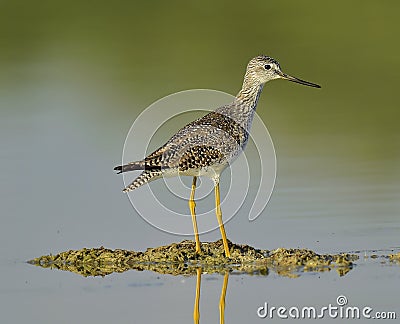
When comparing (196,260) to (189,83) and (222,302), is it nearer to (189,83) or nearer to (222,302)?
(222,302)

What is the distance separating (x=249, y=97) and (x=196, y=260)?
7.55ft

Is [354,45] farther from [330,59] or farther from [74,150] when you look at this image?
[74,150]

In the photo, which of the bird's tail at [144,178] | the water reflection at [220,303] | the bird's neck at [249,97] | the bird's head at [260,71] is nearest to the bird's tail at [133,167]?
the bird's tail at [144,178]

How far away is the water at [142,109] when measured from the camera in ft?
35.4

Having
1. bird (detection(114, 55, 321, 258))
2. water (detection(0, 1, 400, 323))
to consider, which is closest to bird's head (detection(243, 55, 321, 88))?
bird (detection(114, 55, 321, 258))

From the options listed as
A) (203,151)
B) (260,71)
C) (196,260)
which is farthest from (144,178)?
(260,71)

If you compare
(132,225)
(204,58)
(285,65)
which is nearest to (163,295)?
(132,225)

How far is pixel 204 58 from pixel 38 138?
6.83 meters

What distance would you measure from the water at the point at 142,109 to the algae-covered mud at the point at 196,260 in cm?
22

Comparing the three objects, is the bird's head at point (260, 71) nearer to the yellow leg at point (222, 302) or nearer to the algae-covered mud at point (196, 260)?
the algae-covered mud at point (196, 260)

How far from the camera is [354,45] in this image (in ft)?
80.0

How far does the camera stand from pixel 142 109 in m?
20.1

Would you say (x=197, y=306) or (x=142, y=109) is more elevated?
(x=142, y=109)

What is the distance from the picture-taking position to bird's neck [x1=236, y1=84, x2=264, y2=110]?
12.9 meters
